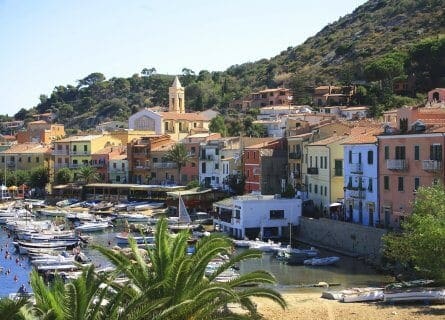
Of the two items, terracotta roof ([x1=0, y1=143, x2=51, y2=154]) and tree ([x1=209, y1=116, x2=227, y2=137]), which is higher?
tree ([x1=209, y1=116, x2=227, y2=137])

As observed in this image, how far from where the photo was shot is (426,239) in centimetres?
3234

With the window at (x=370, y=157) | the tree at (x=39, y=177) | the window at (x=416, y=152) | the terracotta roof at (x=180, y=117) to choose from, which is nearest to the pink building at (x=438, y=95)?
the window at (x=370, y=157)

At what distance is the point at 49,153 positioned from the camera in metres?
111

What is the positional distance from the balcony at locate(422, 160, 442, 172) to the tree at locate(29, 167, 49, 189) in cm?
7141

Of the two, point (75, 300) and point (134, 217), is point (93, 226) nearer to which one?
point (134, 217)

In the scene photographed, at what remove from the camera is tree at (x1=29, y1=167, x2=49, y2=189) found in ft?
351

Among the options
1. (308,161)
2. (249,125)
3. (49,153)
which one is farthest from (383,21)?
(308,161)

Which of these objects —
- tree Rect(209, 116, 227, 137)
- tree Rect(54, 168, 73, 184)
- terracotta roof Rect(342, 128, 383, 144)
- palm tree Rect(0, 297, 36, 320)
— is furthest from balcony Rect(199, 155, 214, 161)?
palm tree Rect(0, 297, 36, 320)

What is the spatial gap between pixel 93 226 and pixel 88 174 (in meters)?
27.7

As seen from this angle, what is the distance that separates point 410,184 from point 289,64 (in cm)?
12791

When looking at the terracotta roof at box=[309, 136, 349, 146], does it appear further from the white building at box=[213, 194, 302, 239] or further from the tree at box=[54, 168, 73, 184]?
the tree at box=[54, 168, 73, 184]

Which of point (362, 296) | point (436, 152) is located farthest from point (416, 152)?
point (362, 296)

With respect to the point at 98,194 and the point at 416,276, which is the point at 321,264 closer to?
the point at 416,276

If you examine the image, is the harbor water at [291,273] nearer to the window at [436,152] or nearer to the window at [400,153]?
the window at [400,153]
